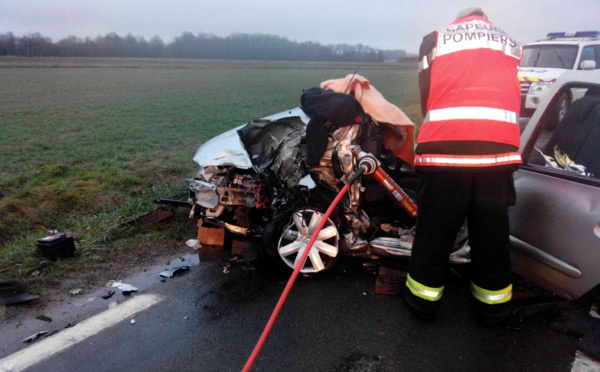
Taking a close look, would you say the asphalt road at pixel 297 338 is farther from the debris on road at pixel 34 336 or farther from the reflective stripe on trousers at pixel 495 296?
the reflective stripe on trousers at pixel 495 296

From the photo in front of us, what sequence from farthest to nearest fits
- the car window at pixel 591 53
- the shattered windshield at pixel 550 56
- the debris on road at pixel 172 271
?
the shattered windshield at pixel 550 56 < the car window at pixel 591 53 < the debris on road at pixel 172 271

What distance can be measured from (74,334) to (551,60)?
11544mm

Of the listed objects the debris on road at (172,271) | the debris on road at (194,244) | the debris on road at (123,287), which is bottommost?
the debris on road at (123,287)

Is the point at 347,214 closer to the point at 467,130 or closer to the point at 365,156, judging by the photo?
the point at 365,156

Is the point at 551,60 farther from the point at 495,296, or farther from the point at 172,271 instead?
the point at 172,271

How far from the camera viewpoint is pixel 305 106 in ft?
12.7

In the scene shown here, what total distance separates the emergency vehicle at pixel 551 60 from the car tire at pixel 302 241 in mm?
7164

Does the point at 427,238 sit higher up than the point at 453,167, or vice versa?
the point at 453,167

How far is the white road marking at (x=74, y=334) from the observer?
2426 millimetres

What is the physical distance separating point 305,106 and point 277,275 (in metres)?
1.60

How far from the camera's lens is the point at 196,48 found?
85.9m

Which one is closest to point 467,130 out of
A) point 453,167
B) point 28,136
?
point 453,167

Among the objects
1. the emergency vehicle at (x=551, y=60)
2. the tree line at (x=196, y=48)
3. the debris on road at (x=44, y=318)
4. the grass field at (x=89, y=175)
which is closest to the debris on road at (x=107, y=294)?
the debris on road at (x=44, y=318)

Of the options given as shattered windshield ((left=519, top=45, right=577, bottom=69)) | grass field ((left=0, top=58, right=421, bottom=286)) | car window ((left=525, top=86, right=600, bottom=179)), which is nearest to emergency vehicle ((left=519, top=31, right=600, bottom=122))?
shattered windshield ((left=519, top=45, right=577, bottom=69))
